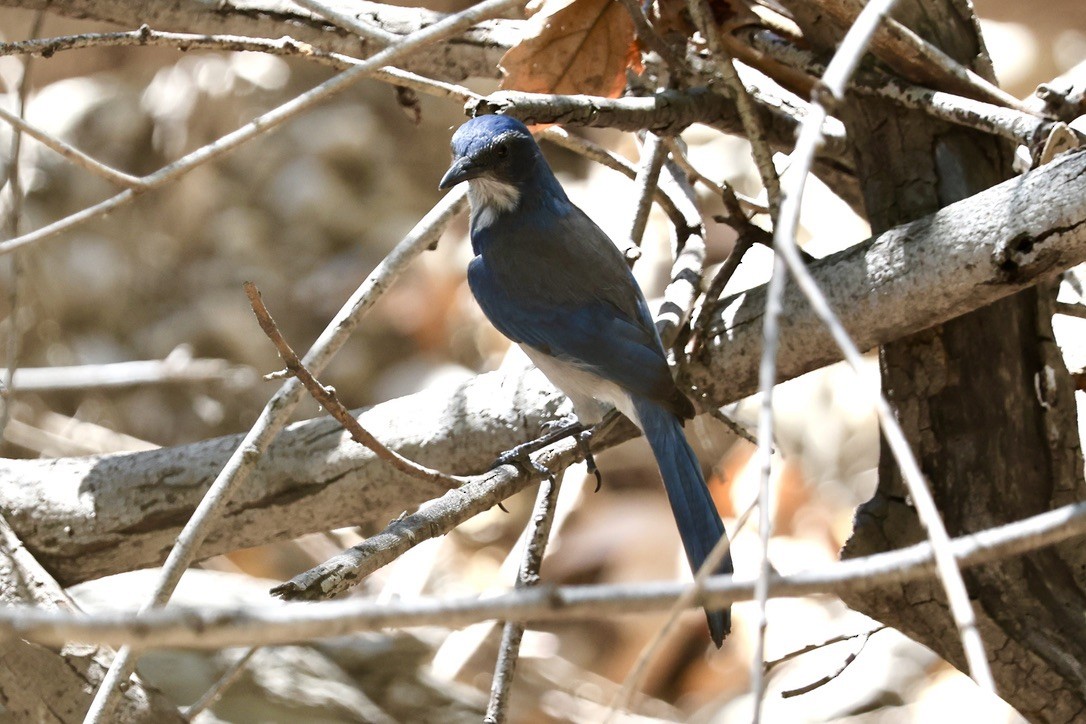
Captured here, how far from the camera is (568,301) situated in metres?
3.13

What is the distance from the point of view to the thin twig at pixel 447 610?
3.08ft

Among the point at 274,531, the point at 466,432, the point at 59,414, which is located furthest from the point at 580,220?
the point at 59,414

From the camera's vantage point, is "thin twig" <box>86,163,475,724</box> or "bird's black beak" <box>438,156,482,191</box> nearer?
"thin twig" <box>86,163,475,724</box>

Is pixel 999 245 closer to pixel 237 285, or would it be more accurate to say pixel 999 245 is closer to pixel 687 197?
pixel 687 197

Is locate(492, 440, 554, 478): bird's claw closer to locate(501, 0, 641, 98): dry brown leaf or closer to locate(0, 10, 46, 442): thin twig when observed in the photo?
locate(501, 0, 641, 98): dry brown leaf

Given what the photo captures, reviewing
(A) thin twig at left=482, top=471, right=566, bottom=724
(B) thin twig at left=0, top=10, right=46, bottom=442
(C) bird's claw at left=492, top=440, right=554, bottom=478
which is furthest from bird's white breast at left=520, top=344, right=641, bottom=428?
(B) thin twig at left=0, top=10, right=46, bottom=442

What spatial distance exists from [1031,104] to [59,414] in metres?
5.10

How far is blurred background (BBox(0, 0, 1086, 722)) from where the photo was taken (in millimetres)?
5039

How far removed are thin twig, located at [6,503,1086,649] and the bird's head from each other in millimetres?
1888

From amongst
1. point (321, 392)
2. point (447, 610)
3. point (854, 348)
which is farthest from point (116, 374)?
point (854, 348)

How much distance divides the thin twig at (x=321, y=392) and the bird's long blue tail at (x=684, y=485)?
58 cm

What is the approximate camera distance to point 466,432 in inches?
109

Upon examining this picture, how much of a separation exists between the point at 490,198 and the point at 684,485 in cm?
115

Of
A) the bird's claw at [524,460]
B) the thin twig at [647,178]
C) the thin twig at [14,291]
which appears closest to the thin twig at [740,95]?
→ the thin twig at [647,178]
